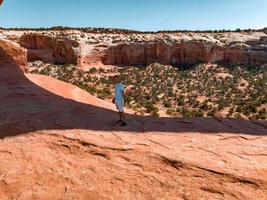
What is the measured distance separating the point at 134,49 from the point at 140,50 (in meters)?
1.04

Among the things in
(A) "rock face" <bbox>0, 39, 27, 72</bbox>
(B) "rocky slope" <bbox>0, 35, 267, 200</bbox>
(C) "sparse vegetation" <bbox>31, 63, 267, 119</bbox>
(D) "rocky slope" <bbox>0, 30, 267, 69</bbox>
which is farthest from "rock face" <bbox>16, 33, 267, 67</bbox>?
(B) "rocky slope" <bbox>0, 35, 267, 200</bbox>

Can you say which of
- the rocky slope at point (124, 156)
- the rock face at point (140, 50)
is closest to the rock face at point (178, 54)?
the rock face at point (140, 50)

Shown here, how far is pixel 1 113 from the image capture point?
8.75 metres

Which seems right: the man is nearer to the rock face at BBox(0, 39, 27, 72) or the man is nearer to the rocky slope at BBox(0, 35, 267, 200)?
the rocky slope at BBox(0, 35, 267, 200)

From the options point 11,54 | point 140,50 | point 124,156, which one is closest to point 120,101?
point 124,156

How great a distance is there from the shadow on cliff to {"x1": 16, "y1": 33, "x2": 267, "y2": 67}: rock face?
1614 inches

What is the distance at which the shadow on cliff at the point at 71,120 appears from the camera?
26.5ft

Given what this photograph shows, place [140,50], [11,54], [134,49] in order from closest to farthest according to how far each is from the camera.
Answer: [11,54], [134,49], [140,50]

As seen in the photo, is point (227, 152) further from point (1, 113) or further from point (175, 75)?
point (175, 75)

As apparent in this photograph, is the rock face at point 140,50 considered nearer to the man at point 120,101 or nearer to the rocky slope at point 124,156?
the man at point 120,101

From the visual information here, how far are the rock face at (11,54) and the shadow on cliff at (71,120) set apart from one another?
3.86 m

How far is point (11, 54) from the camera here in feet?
53.2

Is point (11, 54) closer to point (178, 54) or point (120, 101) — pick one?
point (120, 101)

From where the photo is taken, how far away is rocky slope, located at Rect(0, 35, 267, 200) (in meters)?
5.43
